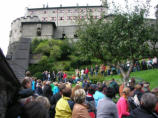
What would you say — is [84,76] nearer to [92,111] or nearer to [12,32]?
[92,111]

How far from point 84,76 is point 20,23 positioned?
47063 mm

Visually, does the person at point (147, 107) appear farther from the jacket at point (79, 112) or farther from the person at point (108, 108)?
the jacket at point (79, 112)

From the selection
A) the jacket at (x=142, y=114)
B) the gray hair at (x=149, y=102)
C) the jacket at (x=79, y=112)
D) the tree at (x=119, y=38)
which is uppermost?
the tree at (x=119, y=38)

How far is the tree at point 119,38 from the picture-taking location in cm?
1496

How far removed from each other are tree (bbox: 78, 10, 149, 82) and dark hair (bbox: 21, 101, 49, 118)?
509 inches

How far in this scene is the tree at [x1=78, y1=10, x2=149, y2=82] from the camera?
1496 centimetres

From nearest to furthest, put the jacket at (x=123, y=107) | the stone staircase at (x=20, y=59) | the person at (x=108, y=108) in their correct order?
the person at (x=108, y=108), the jacket at (x=123, y=107), the stone staircase at (x=20, y=59)

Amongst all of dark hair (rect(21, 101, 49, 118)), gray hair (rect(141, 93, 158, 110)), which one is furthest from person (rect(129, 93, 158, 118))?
dark hair (rect(21, 101, 49, 118))

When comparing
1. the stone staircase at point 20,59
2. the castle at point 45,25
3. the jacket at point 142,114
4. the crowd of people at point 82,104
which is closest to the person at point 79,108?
the crowd of people at point 82,104

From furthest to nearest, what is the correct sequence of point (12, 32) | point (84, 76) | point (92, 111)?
point (12, 32), point (84, 76), point (92, 111)

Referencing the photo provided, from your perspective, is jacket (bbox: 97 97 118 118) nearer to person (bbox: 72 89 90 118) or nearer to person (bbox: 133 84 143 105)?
person (bbox: 72 89 90 118)

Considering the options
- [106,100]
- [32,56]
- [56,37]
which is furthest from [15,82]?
[56,37]

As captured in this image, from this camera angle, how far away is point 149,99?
3172mm

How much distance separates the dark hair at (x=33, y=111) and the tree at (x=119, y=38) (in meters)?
12.9
